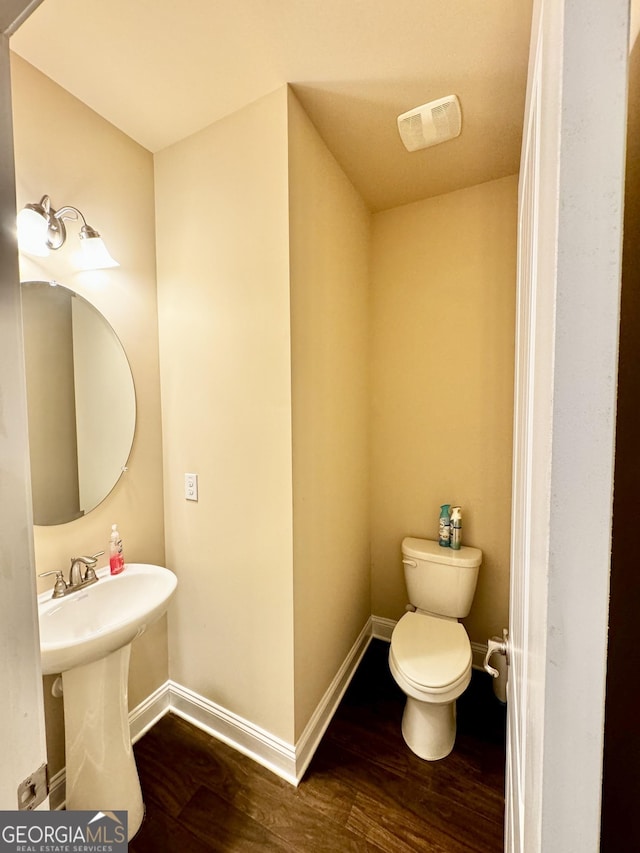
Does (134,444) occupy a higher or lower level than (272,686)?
higher

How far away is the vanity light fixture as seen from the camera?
1.10 meters

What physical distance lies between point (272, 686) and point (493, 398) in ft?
5.44

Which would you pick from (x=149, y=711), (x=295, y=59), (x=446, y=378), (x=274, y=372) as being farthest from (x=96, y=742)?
(x=295, y=59)

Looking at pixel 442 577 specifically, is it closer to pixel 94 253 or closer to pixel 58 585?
pixel 58 585

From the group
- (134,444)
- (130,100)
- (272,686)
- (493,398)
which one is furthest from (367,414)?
(130,100)

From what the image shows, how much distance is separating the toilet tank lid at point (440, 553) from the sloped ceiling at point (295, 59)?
190cm

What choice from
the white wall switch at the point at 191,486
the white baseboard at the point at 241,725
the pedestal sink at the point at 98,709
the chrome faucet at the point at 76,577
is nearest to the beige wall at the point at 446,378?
the white baseboard at the point at 241,725

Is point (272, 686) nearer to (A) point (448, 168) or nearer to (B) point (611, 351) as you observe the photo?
(B) point (611, 351)

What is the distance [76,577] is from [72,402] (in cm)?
65

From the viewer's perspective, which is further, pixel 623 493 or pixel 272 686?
pixel 272 686

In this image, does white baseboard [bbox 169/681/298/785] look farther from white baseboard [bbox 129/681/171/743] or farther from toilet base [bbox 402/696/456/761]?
toilet base [bbox 402/696/456/761]

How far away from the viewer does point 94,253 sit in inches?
48.8

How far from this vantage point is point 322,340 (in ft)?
4.91

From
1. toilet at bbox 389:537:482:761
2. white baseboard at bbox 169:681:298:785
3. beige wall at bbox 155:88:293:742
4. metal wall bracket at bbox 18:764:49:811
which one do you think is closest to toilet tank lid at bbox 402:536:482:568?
toilet at bbox 389:537:482:761
